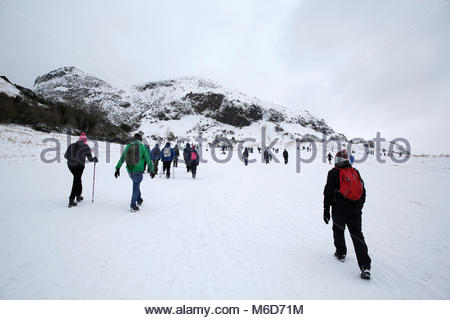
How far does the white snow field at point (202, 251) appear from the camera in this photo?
2.46m

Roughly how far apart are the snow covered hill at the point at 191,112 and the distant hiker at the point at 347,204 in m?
96.4

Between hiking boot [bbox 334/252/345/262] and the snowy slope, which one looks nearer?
hiking boot [bbox 334/252/345/262]

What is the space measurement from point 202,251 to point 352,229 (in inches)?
96.5

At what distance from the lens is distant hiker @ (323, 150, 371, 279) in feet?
9.41

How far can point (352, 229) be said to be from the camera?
10.1ft

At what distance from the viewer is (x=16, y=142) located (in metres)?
15.2

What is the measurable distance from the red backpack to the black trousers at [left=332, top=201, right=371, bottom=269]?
8.2 inches

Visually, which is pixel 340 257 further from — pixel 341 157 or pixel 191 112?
pixel 191 112

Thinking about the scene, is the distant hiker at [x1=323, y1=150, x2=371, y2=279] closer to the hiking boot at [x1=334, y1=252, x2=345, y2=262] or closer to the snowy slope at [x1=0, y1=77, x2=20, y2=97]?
the hiking boot at [x1=334, y1=252, x2=345, y2=262]

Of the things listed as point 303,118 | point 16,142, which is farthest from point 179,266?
point 303,118

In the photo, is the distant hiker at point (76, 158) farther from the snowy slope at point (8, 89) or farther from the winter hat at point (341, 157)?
the snowy slope at point (8, 89)

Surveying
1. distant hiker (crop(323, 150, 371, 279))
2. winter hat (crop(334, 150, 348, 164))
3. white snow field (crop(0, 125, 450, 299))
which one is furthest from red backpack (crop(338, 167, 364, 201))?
white snow field (crop(0, 125, 450, 299))

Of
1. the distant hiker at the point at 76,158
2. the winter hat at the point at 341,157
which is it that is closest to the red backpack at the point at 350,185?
the winter hat at the point at 341,157
